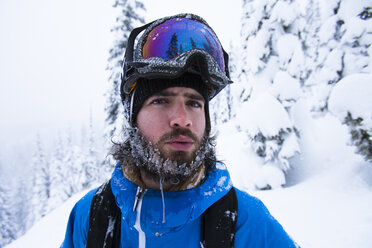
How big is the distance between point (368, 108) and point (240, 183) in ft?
18.7

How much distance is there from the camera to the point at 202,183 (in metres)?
1.76

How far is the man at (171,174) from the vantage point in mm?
1556

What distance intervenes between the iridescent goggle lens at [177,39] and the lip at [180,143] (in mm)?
856

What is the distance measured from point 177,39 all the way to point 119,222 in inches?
73.7

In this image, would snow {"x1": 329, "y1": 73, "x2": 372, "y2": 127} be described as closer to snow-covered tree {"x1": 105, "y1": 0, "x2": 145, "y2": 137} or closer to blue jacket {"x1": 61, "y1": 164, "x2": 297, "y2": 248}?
blue jacket {"x1": 61, "y1": 164, "x2": 297, "y2": 248}

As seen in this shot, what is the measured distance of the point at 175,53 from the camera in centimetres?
202

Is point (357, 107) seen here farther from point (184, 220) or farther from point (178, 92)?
point (184, 220)

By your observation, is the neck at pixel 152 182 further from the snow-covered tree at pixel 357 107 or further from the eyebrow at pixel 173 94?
the snow-covered tree at pixel 357 107

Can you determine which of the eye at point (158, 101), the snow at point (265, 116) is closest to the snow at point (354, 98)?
the snow at point (265, 116)

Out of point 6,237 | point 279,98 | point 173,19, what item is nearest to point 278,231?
point 173,19

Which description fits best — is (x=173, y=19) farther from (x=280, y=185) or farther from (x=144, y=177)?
(x=280, y=185)

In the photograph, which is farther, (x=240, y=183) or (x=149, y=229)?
(x=240, y=183)

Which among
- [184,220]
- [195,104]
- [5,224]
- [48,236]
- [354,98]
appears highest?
[354,98]

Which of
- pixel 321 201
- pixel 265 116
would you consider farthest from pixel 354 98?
pixel 265 116
